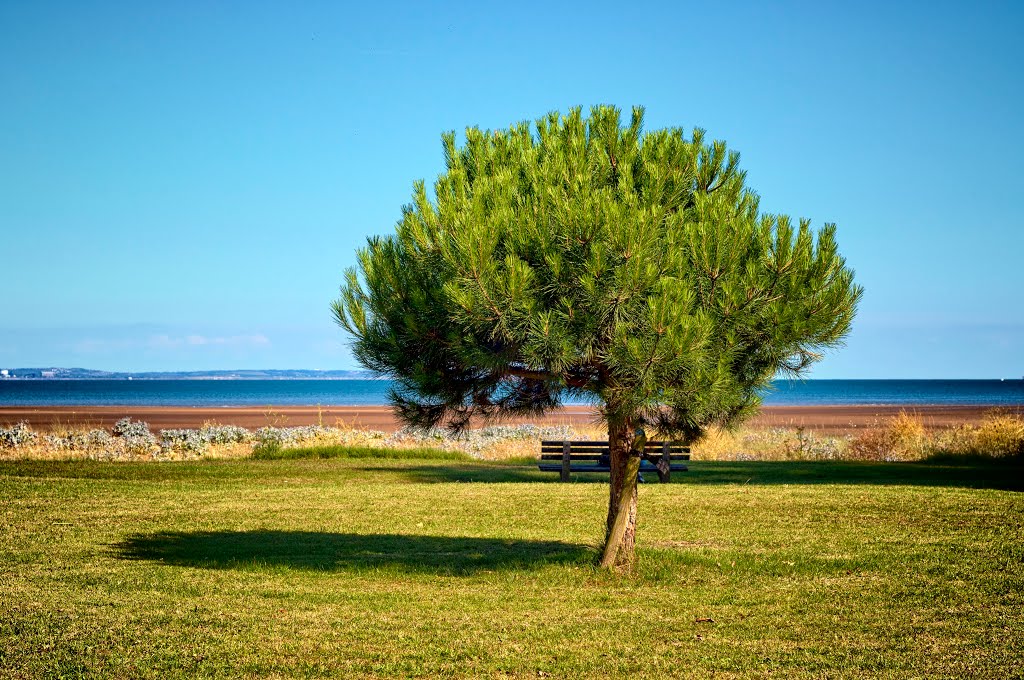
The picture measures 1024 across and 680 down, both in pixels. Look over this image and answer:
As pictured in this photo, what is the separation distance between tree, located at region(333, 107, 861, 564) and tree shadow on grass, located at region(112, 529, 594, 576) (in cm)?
147

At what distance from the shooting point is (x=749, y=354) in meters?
9.63

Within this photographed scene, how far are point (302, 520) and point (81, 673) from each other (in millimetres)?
7720

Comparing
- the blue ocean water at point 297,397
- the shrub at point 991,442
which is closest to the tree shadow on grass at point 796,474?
the shrub at point 991,442

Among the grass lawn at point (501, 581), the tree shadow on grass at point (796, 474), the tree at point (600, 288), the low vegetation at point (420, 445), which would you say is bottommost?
the grass lawn at point (501, 581)

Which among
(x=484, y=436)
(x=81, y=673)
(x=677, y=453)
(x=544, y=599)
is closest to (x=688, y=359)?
(x=544, y=599)

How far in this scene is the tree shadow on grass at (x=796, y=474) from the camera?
19641 millimetres

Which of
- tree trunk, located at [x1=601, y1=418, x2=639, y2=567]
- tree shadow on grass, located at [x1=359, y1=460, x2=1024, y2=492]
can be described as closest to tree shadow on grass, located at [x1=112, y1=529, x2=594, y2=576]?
tree trunk, located at [x1=601, y1=418, x2=639, y2=567]

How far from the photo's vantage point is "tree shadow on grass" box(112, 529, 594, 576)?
11.2 meters

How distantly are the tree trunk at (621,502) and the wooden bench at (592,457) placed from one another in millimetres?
9140

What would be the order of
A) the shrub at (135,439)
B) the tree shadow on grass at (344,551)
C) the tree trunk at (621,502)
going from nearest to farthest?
the tree trunk at (621,502) < the tree shadow on grass at (344,551) < the shrub at (135,439)

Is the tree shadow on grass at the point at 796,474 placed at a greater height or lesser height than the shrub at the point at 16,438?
lesser

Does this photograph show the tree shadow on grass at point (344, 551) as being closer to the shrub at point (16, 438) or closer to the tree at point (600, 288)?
the tree at point (600, 288)

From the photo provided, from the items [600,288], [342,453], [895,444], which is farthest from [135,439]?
[600,288]

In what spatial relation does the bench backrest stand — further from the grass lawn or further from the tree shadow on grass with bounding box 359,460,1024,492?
the grass lawn
